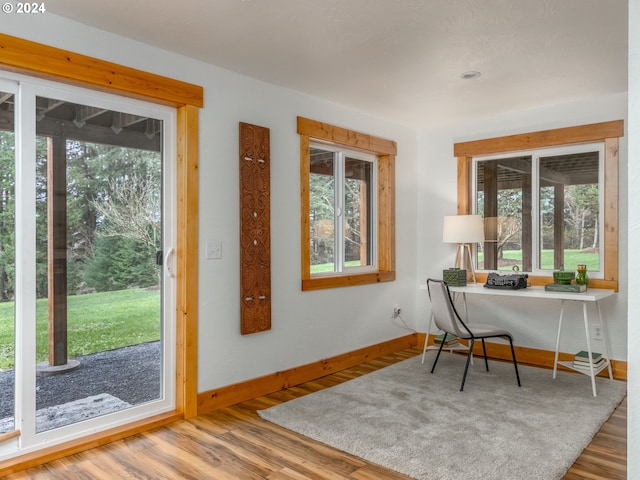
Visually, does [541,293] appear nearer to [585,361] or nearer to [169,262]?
[585,361]

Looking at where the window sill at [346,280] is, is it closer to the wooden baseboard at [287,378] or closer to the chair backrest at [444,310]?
the wooden baseboard at [287,378]

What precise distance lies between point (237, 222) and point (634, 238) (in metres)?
2.57

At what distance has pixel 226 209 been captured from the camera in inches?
129

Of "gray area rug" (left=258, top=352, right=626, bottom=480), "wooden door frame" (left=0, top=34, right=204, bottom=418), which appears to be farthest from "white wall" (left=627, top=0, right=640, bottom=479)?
"wooden door frame" (left=0, top=34, right=204, bottom=418)

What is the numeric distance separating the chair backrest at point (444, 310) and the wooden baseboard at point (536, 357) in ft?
3.37

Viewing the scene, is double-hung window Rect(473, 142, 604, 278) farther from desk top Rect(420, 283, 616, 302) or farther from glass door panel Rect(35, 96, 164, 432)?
glass door panel Rect(35, 96, 164, 432)

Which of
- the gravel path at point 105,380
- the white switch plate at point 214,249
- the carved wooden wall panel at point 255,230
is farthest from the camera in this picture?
the carved wooden wall panel at point 255,230

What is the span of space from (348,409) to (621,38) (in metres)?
2.83

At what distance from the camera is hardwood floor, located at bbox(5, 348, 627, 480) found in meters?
2.31

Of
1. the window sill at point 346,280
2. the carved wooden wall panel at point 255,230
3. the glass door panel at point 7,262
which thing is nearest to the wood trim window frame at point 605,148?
the window sill at point 346,280

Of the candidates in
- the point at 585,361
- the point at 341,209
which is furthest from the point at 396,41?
the point at 585,361

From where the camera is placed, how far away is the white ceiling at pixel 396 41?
7.91ft

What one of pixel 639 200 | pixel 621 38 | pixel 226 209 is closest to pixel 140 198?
pixel 226 209

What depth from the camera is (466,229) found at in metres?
4.35
